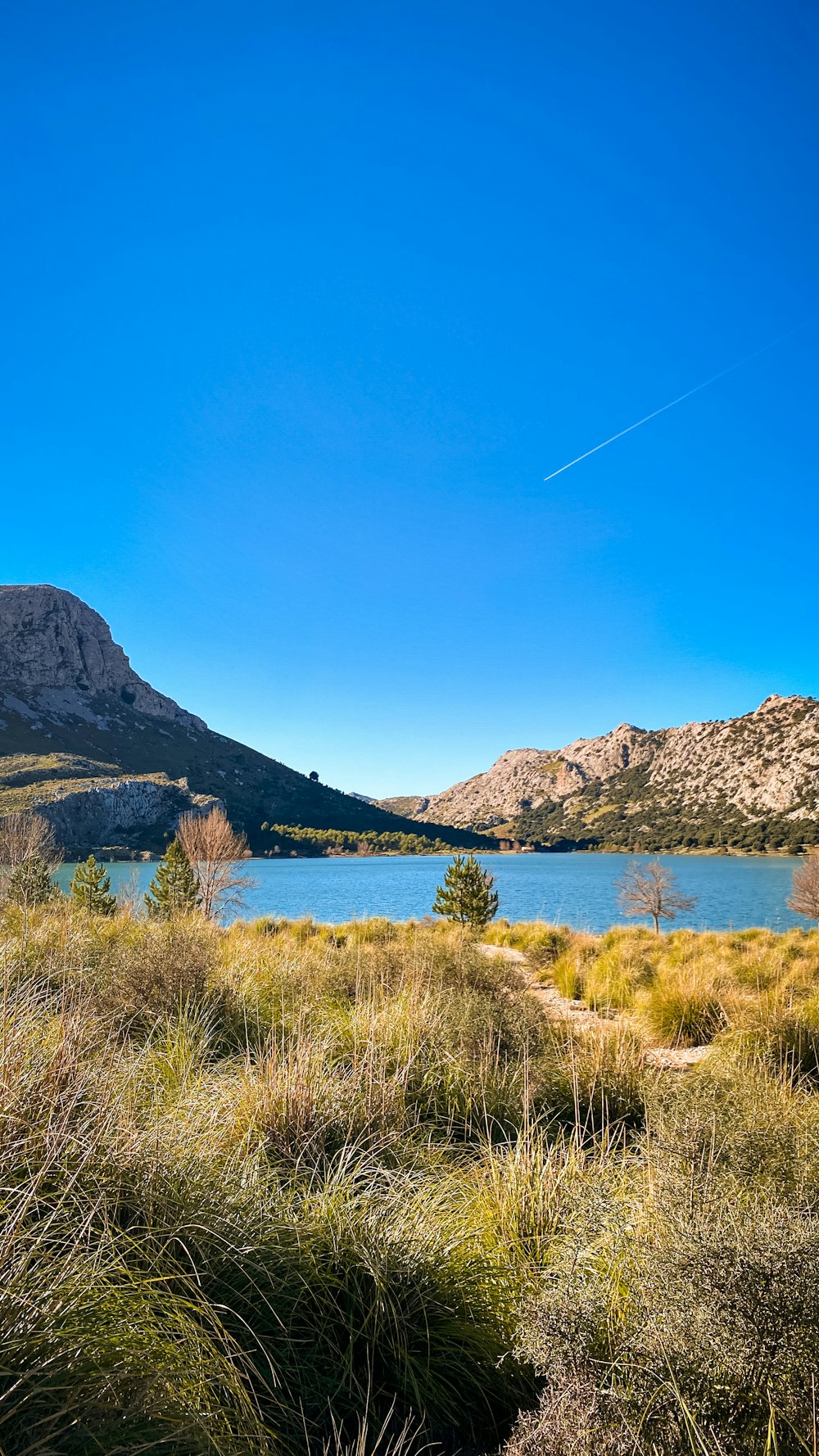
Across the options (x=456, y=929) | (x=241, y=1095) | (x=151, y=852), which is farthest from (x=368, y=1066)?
(x=151, y=852)

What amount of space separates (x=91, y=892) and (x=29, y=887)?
686 cm

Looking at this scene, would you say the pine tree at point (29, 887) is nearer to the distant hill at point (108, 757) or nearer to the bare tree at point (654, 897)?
the bare tree at point (654, 897)

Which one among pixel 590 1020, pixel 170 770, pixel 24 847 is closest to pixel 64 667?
pixel 170 770

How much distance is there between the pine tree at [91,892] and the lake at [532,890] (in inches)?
45.2

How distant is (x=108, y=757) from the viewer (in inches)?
4060

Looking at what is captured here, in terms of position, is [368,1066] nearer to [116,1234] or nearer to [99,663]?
[116,1234]

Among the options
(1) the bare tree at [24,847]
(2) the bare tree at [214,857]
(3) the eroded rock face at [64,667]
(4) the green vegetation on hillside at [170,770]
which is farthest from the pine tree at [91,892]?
(3) the eroded rock face at [64,667]

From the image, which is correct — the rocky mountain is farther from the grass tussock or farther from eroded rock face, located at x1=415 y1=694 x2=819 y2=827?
the grass tussock

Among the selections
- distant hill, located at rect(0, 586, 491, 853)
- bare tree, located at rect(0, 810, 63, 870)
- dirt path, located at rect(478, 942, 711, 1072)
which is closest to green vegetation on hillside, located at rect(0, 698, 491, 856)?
distant hill, located at rect(0, 586, 491, 853)

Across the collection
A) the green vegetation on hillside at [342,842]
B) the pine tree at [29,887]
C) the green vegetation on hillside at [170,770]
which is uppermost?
the green vegetation on hillside at [170,770]

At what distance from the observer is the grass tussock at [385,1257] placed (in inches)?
75.3

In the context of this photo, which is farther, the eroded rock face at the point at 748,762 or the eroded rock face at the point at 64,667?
the eroded rock face at the point at 64,667

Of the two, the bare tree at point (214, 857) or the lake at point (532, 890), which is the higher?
the bare tree at point (214, 857)

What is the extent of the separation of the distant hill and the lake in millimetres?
8061
